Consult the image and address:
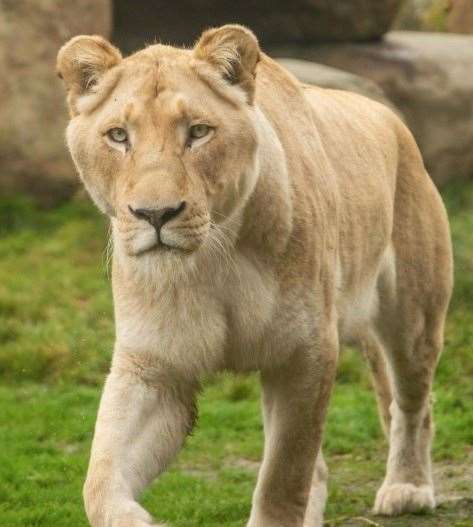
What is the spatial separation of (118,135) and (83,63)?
0.33 metres

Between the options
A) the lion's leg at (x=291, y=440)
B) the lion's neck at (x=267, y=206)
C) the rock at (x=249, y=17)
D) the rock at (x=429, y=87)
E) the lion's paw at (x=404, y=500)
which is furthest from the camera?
the rock at (x=249, y=17)

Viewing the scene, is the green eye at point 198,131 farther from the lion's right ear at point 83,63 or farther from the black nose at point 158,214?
the lion's right ear at point 83,63

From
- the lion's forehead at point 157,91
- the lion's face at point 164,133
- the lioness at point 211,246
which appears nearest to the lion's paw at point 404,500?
the lioness at point 211,246

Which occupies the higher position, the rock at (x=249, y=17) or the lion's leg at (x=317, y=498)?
the lion's leg at (x=317, y=498)

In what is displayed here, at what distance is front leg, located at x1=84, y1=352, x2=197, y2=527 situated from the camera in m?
3.83

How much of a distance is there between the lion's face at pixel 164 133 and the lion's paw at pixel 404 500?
1.89 meters

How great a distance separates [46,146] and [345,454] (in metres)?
4.04

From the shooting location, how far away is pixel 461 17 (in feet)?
41.3

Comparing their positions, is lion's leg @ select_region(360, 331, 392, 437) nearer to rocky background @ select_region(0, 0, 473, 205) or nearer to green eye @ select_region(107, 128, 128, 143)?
green eye @ select_region(107, 128, 128, 143)

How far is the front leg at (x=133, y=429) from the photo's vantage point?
3.83 metres

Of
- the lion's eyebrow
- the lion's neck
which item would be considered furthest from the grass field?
the lion's eyebrow

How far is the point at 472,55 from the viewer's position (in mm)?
11141

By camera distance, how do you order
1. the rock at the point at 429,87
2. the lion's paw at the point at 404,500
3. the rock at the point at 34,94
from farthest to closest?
1. the rock at the point at 429,87
2. the rock at the point at 34,94
3. the lion's paw at the point at 404,500

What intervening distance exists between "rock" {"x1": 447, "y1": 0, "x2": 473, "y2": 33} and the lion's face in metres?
8.91
